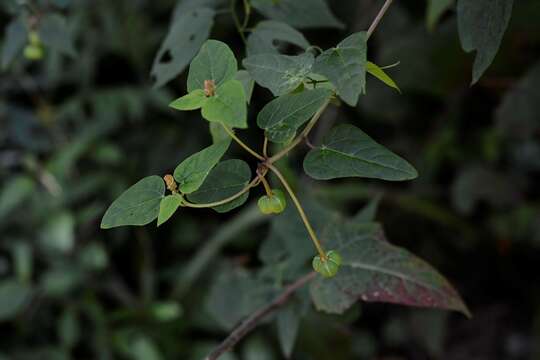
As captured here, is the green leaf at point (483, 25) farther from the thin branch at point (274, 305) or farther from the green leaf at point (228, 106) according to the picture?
the thin branch at point (274, 305)

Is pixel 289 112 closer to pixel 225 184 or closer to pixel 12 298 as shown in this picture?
pixel 225 184

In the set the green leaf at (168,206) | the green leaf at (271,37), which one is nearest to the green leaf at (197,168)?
the green leaf at (168,206)

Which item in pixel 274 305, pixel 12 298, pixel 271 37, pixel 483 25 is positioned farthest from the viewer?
pixel 12 298

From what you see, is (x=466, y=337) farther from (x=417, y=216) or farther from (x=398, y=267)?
(x=398, y=267)

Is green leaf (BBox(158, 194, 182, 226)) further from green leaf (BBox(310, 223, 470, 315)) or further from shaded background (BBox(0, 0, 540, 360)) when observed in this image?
shaded background (BBox(0, 0, 540, 360))

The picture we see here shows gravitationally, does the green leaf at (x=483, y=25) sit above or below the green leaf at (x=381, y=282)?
above

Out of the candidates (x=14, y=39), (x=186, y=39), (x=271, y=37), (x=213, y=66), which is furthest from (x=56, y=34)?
(x=213, y=66)
